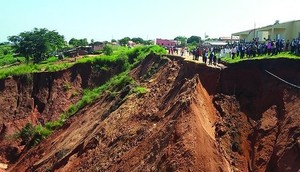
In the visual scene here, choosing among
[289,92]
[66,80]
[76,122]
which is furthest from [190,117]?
[66,80]

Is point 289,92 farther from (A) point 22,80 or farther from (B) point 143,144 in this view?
(A) point 22,80

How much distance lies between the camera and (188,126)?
20.4m

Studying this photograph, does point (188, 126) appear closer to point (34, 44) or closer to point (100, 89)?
point (100, 89)

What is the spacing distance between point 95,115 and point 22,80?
49.0 ft

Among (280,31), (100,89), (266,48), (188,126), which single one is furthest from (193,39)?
(188,126)

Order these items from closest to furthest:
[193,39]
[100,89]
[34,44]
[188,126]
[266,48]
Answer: [188,126], [266,48], [100,89], [34,44], [193,39]

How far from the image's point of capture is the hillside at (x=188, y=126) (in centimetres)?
1961

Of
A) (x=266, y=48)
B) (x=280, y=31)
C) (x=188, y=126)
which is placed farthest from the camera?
(x=280, y=31)

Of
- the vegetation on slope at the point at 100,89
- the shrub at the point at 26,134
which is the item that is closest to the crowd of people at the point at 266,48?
the vegetation on slope at the point at 100,89

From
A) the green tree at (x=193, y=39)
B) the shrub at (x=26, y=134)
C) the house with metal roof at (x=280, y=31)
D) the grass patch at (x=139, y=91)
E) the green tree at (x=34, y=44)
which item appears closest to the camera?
the grass patch at (x=139, y=91)

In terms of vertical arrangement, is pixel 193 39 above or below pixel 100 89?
above

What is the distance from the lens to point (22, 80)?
Result: 44.7 meters

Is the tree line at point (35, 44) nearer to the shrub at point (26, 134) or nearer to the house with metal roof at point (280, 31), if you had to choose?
the shrub at point (26, 134)

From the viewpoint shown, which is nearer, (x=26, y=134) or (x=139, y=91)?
(x=139, y=91)
